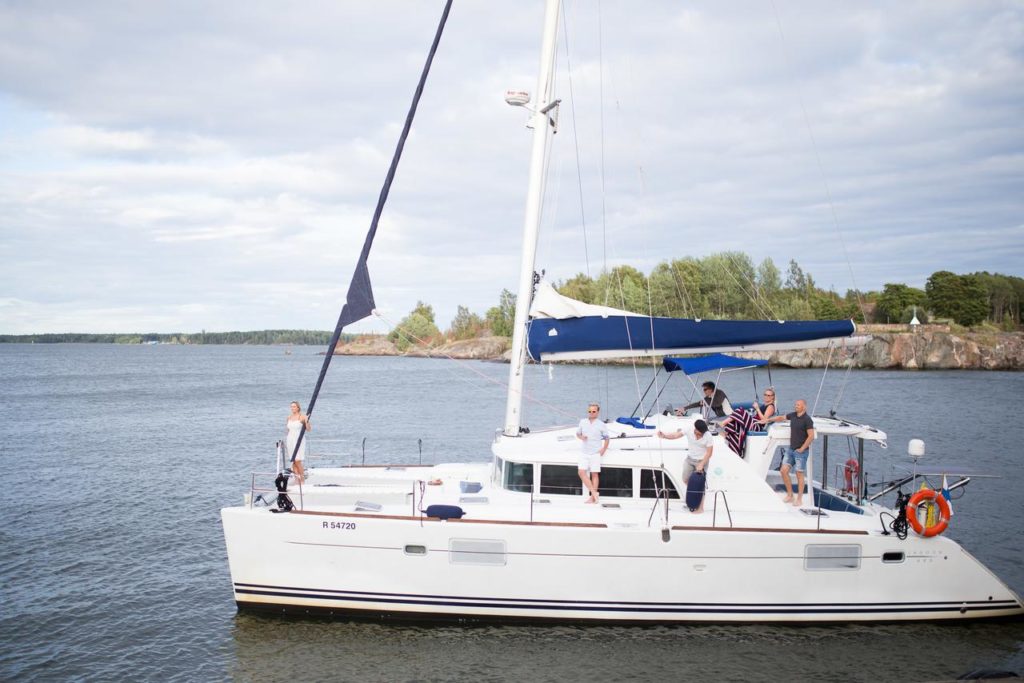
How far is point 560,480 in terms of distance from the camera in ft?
37.2

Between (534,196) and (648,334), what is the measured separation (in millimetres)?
2782

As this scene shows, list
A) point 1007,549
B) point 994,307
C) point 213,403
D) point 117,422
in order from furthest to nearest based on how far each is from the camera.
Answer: point 994,307
point 213,403
point 117,422
point 1007,549

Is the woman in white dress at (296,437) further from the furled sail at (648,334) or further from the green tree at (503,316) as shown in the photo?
the green tree at (503,316)

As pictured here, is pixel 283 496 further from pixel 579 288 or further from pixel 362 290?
pixel 579 288

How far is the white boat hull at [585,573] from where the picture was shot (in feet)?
33.3

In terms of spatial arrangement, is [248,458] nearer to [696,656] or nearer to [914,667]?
[696,656]

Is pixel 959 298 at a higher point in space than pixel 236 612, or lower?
higher

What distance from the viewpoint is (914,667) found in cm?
975

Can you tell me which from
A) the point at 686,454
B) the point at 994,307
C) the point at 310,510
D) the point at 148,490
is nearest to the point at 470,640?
the point at 310,510

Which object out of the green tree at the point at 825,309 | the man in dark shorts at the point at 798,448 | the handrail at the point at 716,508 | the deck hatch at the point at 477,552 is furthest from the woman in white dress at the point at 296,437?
the green tree at the point at 825,309

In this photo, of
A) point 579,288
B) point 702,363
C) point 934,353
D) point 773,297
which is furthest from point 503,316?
point 702,363

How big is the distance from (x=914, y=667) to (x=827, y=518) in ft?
7.02

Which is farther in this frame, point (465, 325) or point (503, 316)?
point (465, 325)

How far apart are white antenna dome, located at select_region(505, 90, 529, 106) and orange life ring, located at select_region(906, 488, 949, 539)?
8003mm
